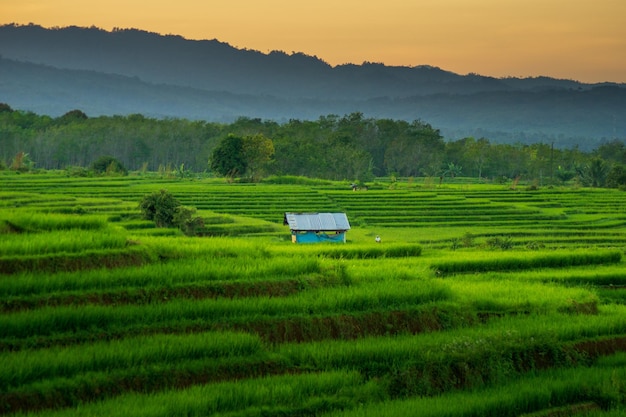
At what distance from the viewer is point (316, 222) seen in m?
26.0

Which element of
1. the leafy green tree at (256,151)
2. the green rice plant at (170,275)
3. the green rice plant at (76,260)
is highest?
the leafy green tree at (256,151)

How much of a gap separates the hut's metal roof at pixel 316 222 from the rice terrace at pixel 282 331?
890cm

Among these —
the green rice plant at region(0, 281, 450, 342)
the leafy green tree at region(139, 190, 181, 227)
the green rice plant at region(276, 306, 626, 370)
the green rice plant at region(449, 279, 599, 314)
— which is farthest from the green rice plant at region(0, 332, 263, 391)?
the leafy green tree at region(139, 190, 181, 227)

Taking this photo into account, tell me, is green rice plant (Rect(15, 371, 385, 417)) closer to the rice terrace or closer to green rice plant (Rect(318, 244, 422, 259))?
the rice terrace

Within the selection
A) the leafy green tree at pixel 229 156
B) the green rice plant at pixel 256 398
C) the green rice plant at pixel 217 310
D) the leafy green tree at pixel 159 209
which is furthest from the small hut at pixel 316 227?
the leafy green tree at pixel 229 156

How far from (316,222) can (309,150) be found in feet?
143

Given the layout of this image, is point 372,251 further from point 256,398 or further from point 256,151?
point 256,151

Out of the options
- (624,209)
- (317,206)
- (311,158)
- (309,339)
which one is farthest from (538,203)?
(309,339)

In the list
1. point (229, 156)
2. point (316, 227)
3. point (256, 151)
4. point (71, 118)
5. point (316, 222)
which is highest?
point (71, 118)

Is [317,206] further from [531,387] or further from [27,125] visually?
[27,125]

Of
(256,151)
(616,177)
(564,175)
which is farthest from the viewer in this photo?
(564,175)

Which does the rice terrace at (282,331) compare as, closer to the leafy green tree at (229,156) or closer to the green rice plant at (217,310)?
the green rice plant at (217,310)

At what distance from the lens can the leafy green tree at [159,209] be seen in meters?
24.2

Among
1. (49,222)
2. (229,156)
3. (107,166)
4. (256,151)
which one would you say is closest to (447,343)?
(49,222)
